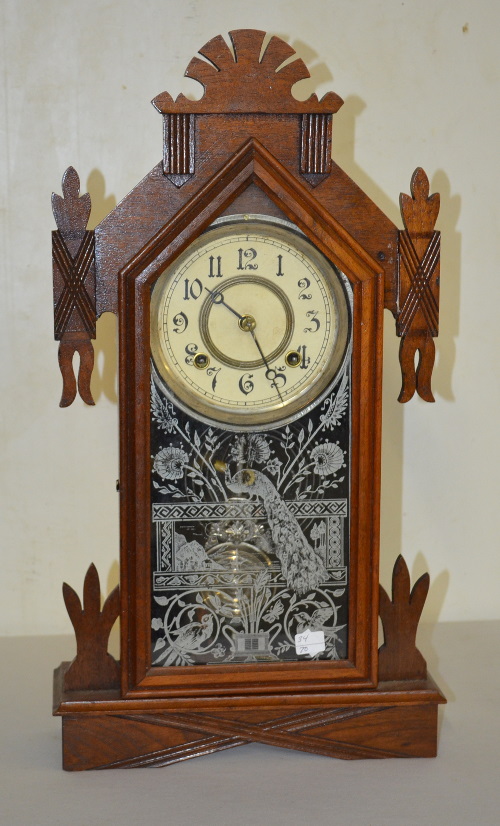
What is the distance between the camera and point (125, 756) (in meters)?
2.35

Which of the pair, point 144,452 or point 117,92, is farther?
point 117,92

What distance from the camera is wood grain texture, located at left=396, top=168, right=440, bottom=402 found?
2293 millimetres

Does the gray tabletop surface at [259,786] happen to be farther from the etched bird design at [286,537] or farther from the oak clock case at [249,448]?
the etched bird design at [286,537]

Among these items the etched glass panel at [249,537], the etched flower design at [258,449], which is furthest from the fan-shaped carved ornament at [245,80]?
the etched flower design at [258,449]

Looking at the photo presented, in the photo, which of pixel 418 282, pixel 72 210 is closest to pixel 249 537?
pixel 418 282

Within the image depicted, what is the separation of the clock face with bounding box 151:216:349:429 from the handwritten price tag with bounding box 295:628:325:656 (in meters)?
0.46

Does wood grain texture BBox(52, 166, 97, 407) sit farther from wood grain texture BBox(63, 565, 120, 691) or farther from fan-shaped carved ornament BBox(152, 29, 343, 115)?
wood grain texture BBox(63, 565, 120, 691)

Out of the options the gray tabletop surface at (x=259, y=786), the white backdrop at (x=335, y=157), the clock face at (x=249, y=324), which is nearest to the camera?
the gray tabletop surface at (x=259, y=786)

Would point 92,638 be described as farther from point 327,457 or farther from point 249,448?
point 327,457

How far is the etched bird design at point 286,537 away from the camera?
7.72 feet

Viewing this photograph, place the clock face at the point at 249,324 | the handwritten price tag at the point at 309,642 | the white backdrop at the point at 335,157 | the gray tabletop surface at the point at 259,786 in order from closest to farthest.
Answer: the gray tabletop surface at the point at 259,786
the clock face at the point at 249,324
the handwritten price tag at the point at 309,642
the white backdrop at the point at 335,157
